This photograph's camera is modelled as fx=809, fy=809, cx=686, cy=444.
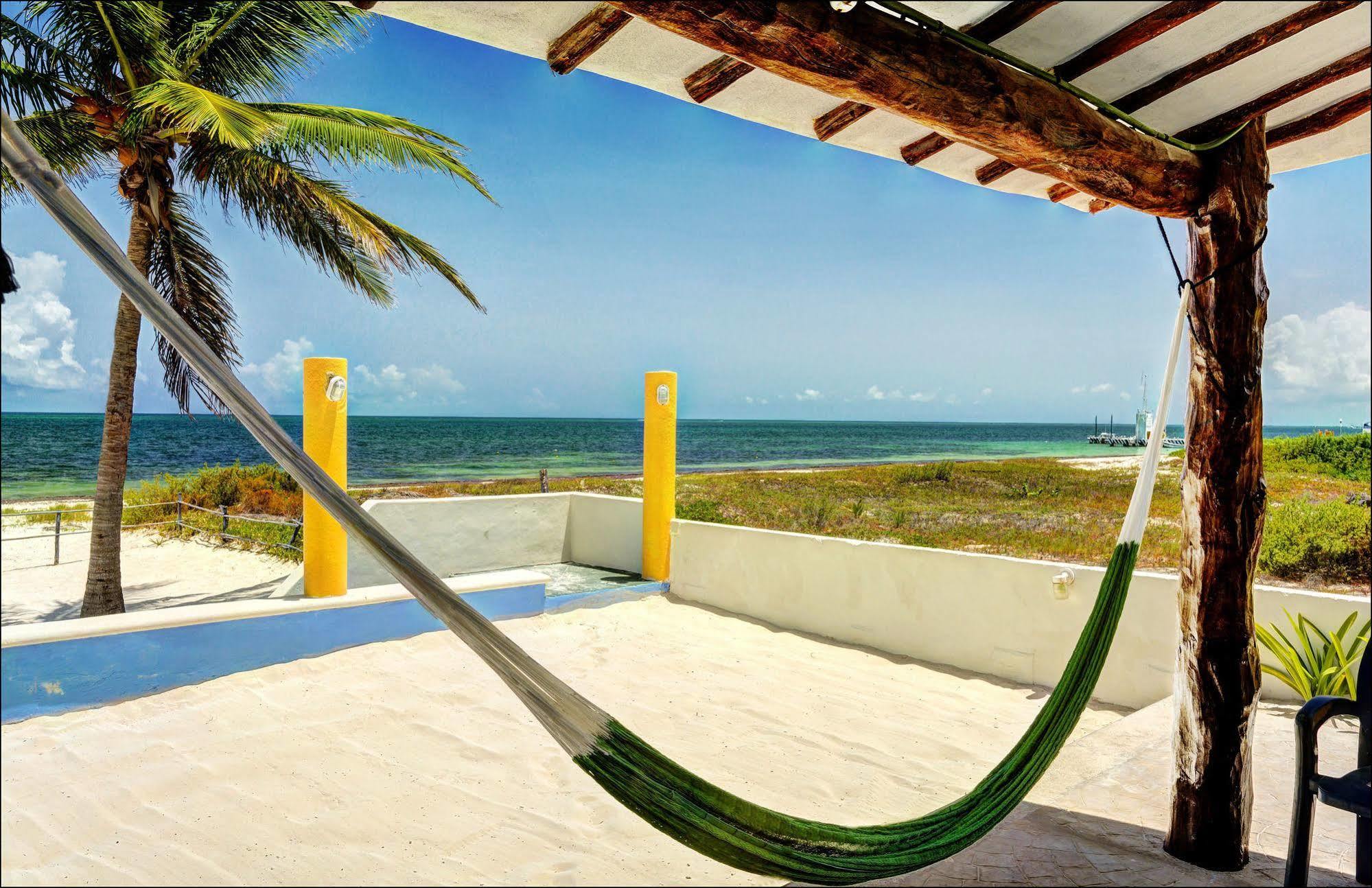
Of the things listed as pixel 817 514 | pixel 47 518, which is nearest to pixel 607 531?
pixel 817 514

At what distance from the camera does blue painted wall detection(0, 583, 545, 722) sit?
9.18ft

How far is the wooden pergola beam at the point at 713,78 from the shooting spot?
153 cm

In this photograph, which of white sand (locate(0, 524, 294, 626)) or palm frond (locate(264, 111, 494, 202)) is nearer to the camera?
palm frond (locate(264, 111, 494, 202))

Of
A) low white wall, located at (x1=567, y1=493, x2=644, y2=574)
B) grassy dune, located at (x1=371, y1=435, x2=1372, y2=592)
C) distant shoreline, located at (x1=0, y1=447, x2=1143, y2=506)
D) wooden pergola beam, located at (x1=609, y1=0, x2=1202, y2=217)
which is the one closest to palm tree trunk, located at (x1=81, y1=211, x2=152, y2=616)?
low white wall, located at (x1=567, y1=493, x2=644, y2=574)

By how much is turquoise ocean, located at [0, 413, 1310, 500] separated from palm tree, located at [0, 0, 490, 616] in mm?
15619

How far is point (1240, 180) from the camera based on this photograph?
1718 mm

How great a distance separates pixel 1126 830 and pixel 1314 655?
1566mm

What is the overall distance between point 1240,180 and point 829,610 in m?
3.02

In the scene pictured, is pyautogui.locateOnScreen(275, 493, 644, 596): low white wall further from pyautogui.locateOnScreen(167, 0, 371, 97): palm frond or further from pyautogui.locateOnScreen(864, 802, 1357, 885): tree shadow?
pyautogui.locateOnScreen(864, 802, 1357, 885): tree shadow

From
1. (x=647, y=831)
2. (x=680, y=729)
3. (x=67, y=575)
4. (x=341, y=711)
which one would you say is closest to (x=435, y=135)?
(x=341, y=711)

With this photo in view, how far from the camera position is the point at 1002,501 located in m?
15.8

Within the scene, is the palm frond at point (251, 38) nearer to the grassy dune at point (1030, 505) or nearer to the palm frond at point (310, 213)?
the palm frond at point (310, 213)

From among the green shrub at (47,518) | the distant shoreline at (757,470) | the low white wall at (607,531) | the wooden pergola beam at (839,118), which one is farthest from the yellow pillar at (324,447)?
the distant shoreline at (757,470)

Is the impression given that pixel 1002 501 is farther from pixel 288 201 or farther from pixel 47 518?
pixel 47 518
